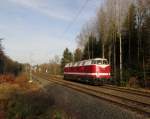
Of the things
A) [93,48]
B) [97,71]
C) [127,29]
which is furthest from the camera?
[93,48]

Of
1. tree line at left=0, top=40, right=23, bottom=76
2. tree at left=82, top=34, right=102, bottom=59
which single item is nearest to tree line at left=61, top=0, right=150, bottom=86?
tree at left=82, top=34, right=102, bottom=59

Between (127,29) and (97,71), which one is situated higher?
(127,29)

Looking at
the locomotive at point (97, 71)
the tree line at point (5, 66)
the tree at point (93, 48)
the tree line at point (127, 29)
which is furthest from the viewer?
the tree at point (93, 48)

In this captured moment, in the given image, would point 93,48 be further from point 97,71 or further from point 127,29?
point 97,71

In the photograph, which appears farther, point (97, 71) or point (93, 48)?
point (93, 48)

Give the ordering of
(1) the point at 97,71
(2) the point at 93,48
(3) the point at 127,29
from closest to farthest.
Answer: (1) the point at 97,71, (3) the point at 127,29, (2) the point at 93,48

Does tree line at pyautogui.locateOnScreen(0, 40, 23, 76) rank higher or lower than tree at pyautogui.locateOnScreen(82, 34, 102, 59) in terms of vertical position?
lower

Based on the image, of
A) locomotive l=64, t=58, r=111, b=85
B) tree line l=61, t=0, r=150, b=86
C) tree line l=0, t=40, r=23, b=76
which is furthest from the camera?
tree line l=0, t=40, r=23, b=76

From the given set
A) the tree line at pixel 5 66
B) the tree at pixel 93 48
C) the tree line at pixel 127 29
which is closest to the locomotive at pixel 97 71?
the tree line at pixel 127 29

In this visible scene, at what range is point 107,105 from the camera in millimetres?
14539

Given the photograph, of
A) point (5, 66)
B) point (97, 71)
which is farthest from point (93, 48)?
point (97, 71)

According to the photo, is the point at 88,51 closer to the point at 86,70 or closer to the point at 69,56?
the point at 86,70

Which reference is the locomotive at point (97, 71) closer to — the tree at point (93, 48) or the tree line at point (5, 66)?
the tree line at point (5, 66)

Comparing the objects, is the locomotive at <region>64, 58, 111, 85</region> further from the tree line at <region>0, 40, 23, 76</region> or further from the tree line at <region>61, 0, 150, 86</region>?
the tree line at <region>0, 40, 23, 76</region>
